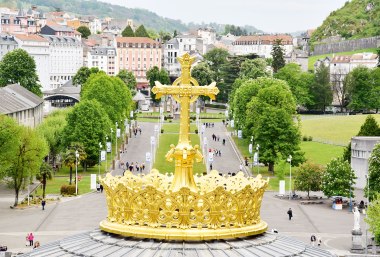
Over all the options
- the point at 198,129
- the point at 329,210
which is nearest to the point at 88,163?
Answer: the point at 329,210

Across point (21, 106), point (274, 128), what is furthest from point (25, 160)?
point (21, 106)

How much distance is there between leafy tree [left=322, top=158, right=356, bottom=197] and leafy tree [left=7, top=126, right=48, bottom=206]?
26.4 m

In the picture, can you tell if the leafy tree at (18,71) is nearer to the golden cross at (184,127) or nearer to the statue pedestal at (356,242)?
the statue pedestal at (356,242)

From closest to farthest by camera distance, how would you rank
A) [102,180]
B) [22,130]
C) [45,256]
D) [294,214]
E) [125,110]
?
1. [45,256]
2. [102,180]
3. [294,214]
4. [22,130]
5. [125,110]

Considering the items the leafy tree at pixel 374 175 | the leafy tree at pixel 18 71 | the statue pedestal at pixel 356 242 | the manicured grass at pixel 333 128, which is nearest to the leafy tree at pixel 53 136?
the manicured grass at pixel 333 128

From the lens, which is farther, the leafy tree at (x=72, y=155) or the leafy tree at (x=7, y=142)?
the leafy tree at (x=72, y=155)

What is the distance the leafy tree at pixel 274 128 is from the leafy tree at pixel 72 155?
68.1 feet

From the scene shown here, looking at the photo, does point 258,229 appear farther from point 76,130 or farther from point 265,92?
point 265,92

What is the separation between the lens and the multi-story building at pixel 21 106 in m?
122

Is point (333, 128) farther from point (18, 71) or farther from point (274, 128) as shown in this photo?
point (18, 71)

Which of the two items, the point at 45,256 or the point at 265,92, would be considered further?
the point at 265,92

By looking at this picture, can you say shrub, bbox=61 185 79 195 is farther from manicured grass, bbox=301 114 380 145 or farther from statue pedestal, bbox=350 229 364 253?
manicured grass, bbox=301 114 380 145

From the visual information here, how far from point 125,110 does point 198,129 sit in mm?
14794

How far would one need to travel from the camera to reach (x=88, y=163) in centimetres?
11662
